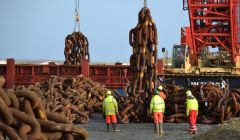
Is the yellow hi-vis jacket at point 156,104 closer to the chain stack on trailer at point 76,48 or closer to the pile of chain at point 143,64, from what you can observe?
the pile of chain at point 143,64

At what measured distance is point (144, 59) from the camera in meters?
14.6

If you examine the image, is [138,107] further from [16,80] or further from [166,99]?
[16,80]

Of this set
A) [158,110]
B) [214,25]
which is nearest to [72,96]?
[158,110]

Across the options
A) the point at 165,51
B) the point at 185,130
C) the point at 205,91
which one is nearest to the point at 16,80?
the point at 165,51

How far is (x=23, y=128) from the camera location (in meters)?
2.92

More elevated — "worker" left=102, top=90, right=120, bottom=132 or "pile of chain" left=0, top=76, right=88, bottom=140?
"pile of chain" left=0, top=76, right=88, bottom=140

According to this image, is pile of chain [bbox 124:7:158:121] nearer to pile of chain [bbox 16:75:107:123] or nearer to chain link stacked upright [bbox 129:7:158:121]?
chain link stacked upright [bbox 129:7:158:121]

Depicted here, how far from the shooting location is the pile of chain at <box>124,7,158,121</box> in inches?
573

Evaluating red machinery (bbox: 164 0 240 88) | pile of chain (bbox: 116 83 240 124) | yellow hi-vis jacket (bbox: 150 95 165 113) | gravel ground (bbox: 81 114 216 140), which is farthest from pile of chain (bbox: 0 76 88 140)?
red machinery (bbox: 164 0 240 88)

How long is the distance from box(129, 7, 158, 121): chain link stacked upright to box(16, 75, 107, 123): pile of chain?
1.77 metres

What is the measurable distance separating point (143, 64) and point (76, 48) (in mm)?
10887

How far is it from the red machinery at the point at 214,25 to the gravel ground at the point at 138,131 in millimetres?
13470

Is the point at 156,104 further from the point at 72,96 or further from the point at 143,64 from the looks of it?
the point at 72,96

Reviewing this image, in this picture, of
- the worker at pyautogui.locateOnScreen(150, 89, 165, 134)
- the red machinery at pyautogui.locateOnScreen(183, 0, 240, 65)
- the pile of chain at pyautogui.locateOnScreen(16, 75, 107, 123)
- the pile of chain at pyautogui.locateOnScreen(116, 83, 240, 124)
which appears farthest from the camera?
the red machinery at pyautogui.locateOnScreen(183, 0, 240, 65)
